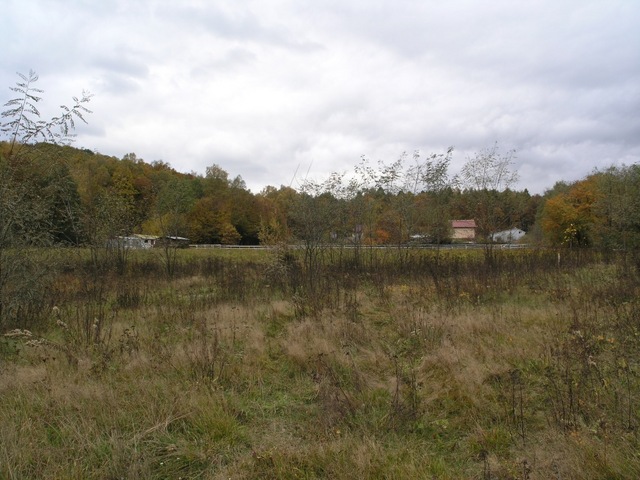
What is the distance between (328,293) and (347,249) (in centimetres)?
705

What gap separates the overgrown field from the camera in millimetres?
2760

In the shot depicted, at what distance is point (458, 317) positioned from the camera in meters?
6.21

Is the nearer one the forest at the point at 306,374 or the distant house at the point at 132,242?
the forest at the point at 306,374

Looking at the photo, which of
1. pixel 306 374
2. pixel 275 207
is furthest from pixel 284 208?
pixel 306 374

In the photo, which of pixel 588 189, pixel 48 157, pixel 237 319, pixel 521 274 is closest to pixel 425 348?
pixel 237 319

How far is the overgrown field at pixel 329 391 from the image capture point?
2.76 m

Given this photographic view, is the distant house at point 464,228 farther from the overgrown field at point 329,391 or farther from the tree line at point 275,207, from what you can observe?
the overgrown field at point 329,391

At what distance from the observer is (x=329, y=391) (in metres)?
3.81

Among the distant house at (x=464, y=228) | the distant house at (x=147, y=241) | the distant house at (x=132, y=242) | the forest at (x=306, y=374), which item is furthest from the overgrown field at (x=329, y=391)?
the distant house at (x=464, y=228)

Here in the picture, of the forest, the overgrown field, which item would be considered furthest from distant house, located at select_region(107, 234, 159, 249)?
the overgrown field

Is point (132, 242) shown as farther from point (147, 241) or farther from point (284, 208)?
point (284, 208)

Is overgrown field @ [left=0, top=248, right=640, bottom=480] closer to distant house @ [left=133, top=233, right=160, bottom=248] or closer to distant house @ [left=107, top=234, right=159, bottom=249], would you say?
distant house @ [left=107, top=234, right=159, bottom=249]

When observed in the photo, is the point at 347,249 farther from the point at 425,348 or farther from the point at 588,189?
the point at 588,189

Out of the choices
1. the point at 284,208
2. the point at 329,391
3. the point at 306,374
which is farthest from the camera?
the point at 284,208
